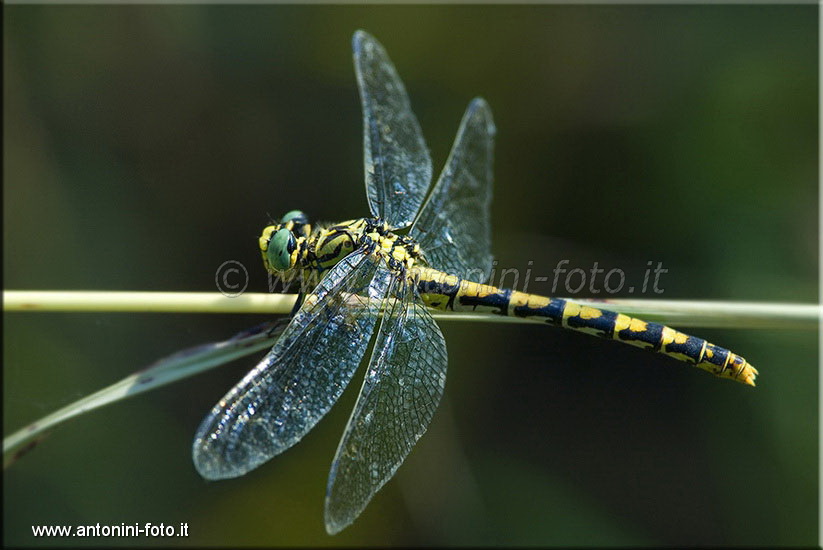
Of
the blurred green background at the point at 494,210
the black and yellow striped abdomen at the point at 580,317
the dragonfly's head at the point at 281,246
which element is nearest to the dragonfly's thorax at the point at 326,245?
the dragonfly's head at the point at 281,246

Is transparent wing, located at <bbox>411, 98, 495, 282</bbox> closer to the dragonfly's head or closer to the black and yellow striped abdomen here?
the black and yellow striped abdomen

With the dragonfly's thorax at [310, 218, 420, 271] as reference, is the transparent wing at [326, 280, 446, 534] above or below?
below

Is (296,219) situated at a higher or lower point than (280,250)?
higher

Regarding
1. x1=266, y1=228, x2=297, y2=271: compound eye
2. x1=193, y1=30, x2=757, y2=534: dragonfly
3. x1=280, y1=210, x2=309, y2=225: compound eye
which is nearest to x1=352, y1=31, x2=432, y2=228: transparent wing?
x1=193, y1=30, x2=757, y2=534: dragonfly

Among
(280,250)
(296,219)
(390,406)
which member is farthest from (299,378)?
(296,219)

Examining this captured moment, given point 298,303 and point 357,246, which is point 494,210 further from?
point 298,303

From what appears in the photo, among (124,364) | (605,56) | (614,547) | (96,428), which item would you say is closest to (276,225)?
(124,364)

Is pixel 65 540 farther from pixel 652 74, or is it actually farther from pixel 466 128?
pixel 652 74
